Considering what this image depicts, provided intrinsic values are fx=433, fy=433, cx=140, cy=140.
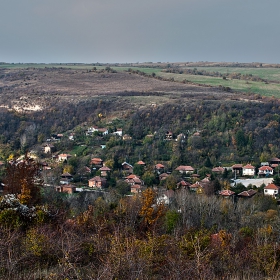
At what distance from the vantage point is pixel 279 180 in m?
25.1

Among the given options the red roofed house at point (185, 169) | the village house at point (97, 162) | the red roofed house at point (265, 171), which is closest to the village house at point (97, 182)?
the village house at point (97, 162)

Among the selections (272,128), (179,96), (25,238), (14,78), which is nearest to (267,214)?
(25,238)

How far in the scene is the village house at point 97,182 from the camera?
26.1 m

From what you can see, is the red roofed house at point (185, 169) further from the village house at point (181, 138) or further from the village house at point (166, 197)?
the village house at point (166, 197)

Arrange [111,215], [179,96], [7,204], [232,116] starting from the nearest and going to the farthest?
[7,204], [111,215], [232,116], [179,96]

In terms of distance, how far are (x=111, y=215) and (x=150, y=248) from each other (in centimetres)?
587

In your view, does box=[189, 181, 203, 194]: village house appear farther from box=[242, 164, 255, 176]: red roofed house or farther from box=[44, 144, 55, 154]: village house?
box=[44, 144, 55, 154]: village house

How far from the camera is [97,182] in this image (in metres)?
26.2

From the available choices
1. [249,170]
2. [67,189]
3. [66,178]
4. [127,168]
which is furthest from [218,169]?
[66,178]

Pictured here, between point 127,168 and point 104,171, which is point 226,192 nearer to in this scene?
point 127,168

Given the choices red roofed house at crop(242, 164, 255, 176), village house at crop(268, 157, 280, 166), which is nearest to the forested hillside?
red roofed house at crop(242, 164, 255, 176)

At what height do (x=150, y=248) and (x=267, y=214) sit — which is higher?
(x=150, y=248)

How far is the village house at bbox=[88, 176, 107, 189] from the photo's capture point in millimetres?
26078

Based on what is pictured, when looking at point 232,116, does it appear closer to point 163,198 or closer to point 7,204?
point 163,198
